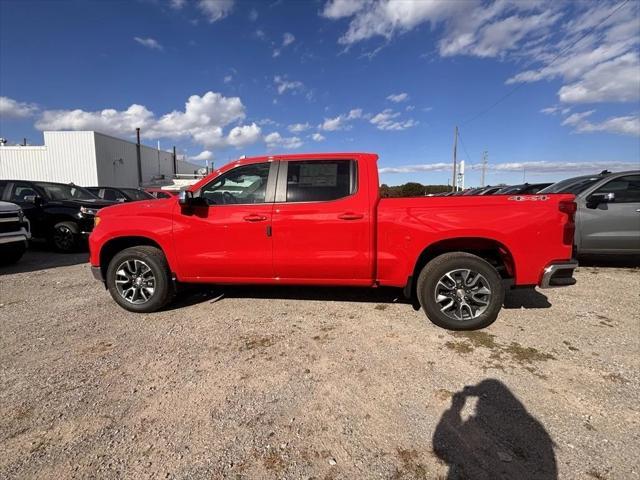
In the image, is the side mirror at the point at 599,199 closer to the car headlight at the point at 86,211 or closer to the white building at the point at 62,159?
the car headlight at the point at 86,211

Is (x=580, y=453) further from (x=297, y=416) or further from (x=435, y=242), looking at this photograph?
(x=435, y=242)

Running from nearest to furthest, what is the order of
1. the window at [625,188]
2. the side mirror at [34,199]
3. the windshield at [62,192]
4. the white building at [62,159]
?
1. the window at [625,188]
2. the side mirror at [34,199]
3. the windshield at [62,192]
4. the white building at [62,159]

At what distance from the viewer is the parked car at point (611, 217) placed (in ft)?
19.1

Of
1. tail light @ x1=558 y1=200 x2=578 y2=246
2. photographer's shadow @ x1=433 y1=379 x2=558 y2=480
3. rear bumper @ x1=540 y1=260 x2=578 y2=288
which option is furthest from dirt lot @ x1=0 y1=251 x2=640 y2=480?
tail light @ x1=558 y1=200 x2=578 y2=246

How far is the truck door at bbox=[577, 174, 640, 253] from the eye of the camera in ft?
19.1

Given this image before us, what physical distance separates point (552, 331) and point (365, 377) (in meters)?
2.31

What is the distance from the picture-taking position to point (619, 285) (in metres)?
5.38

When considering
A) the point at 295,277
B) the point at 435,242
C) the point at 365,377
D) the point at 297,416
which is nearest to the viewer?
the point at 297,416

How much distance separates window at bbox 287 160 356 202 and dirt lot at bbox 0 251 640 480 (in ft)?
4.75

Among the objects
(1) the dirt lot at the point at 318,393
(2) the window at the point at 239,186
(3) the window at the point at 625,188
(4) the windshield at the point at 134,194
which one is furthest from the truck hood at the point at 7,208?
(3) the window at the point at 625,188

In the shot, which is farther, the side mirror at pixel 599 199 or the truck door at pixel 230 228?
the side mirror at pixel 599 199

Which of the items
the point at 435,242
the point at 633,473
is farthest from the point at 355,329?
the point at 633,473

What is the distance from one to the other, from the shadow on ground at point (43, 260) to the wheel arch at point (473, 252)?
7258 mm

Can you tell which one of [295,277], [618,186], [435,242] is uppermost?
[618,186]
